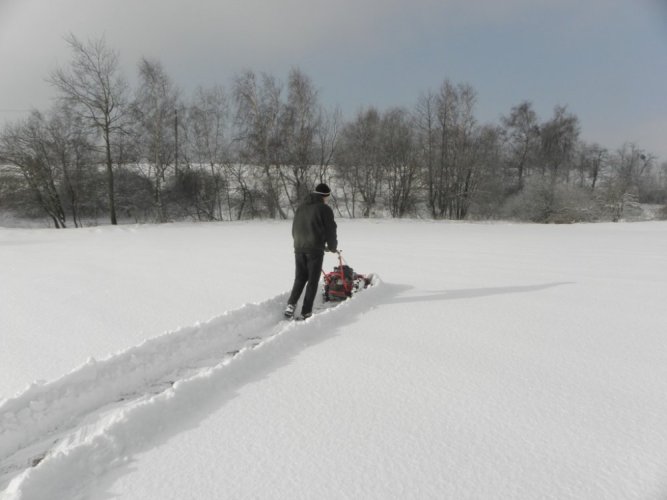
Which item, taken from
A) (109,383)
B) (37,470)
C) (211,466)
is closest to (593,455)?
(211,466)

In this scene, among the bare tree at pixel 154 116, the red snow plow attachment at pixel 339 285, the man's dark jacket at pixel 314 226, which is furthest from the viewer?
the bare tree at pixel 154 116

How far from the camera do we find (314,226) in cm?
432

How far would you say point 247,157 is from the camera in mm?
22844

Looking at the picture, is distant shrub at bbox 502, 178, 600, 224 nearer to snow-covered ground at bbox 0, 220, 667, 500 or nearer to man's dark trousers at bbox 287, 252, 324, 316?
snow-covered ground at bbox 0, 220, 667, 500

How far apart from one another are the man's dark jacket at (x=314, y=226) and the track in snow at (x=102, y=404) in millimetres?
1082

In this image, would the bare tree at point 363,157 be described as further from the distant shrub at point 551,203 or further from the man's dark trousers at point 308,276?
the man's dark trousers at point 308,276

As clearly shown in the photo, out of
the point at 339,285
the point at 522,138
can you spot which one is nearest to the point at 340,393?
the point at 339,285

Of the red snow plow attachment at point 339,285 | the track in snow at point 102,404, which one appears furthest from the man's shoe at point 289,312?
the red snow plow attachment at point 339,285

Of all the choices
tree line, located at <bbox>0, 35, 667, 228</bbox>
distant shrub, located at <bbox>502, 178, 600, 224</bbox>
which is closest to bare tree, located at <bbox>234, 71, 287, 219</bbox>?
tree line, located at <bbox>0, 35, 667, 228</bbox>

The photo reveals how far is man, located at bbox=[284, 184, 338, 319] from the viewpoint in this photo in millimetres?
4340

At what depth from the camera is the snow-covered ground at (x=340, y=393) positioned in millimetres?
1762

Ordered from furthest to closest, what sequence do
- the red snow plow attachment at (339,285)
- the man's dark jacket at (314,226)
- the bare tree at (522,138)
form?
1. the bare tree at (522,138)
2. the red snow plow attachment at (339,285)
3. the man's dark jacket at (314,226)

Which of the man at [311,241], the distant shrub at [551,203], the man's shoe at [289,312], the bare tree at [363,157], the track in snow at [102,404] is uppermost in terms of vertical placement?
the bare tree at [363,157]

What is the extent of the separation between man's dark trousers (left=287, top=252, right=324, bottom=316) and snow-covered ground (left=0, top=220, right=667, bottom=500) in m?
0.38
